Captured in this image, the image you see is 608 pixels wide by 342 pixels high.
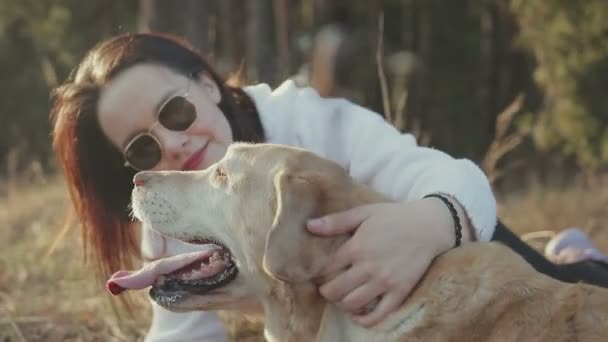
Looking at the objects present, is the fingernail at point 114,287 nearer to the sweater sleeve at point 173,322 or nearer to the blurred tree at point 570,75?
the sweater sleeve at point 173,322

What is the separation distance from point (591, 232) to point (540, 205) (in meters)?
1.31

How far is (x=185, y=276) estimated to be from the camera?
8.32 ft

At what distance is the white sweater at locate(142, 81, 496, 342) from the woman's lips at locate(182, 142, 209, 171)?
288 mm

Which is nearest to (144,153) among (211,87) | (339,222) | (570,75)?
(211,87)

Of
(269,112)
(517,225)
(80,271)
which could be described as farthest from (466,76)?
(269,112)

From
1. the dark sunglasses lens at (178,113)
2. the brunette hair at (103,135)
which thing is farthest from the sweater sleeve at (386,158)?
the dark sunglasses lens at (178,113)

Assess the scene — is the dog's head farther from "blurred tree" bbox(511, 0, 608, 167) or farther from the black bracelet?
"blurred tree" bbox(511, 0, 608, 167)

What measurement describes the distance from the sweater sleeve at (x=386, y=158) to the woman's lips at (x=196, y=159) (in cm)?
38

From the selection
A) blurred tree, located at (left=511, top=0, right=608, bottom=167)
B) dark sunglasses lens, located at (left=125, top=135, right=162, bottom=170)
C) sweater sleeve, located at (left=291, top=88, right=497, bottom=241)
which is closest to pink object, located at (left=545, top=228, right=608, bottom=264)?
sweater sleeve, located at (left=291, top=88, right=497, bottom=241)

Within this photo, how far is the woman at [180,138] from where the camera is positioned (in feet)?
9.59

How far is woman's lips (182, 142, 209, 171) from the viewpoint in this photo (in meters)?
3.09

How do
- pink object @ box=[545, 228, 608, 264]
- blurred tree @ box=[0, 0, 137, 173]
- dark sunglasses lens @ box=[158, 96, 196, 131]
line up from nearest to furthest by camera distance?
dark sunglasses lens @ box=[158, 96, 196, 131]
pink object @ box=[545, 228, 608, 264]
blurred tree @ box=[0, 0, 137, 173]

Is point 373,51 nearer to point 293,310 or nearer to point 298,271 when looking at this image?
point 293,310

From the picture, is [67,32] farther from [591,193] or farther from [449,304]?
[449,304]
